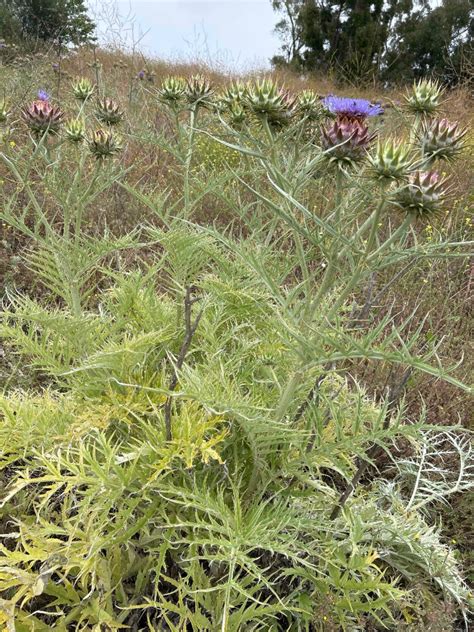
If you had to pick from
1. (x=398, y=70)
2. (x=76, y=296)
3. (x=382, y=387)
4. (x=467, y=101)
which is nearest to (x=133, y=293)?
(x=76, y=296)

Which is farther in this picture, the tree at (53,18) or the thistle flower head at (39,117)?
the tree at (53,18)

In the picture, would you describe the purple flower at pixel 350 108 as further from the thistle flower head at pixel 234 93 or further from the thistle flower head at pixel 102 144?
the thistle flower head at pixel 102 144

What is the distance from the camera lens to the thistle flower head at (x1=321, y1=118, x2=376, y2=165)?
1.21m

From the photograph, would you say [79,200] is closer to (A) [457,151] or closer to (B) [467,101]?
(A) [457,151]

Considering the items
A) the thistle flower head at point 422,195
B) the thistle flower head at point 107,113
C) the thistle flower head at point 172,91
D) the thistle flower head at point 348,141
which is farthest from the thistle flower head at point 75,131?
the thistle flower head at point 422,195

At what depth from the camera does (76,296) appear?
65.6 inches

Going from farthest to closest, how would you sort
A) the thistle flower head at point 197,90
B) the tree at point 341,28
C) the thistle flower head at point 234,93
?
1. the tree at point 341,28
2. the thistle flower head at point 197,90
3. the thistle flower head at point 234,93

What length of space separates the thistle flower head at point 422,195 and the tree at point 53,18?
29.4 ft

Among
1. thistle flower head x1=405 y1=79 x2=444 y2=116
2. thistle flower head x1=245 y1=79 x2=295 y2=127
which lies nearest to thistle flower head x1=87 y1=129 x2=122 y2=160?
thistle flower head x1=245 y1=79 x2=295 y2=127

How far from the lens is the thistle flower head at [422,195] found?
1.06 meters

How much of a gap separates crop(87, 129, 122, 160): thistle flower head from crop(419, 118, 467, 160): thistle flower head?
980 millimetres

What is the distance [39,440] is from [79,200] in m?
0.71

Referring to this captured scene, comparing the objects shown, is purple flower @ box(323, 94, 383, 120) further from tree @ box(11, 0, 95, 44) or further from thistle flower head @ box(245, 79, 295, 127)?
tree @ box(11, 0, 95, 44)

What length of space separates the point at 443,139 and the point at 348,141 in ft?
0.69
